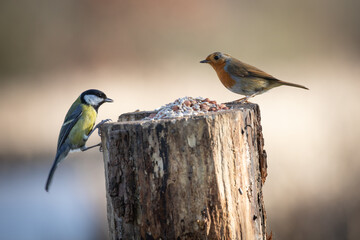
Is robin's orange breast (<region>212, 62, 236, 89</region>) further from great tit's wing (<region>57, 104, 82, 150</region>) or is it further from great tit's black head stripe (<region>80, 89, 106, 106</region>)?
great tit's wing (<region>57, 104, 82, 150</region>)

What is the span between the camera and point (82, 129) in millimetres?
4441

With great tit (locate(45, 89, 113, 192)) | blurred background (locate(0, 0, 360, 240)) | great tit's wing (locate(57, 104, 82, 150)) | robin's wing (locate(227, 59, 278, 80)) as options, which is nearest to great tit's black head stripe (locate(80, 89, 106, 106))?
great tit (locate(45, 89, 113, 192))

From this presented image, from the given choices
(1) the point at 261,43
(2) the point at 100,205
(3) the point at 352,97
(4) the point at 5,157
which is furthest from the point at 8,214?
Result: (3) the point at 352,97

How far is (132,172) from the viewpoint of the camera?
2.83 m

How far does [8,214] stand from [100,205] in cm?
131

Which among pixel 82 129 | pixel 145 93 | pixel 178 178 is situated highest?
pixel 145 93

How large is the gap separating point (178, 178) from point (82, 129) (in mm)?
1899

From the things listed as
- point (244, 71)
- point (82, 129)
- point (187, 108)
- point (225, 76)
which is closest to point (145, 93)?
point (225, 76)

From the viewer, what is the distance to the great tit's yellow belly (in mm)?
4434

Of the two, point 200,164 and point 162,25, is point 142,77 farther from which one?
point 200,164

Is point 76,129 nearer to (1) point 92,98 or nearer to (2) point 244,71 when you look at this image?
(1) point 92,98

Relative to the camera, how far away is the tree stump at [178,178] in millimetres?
2758

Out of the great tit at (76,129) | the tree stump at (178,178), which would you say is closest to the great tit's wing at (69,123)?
the great tit at (76,129)

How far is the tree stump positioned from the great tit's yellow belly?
1.56m
